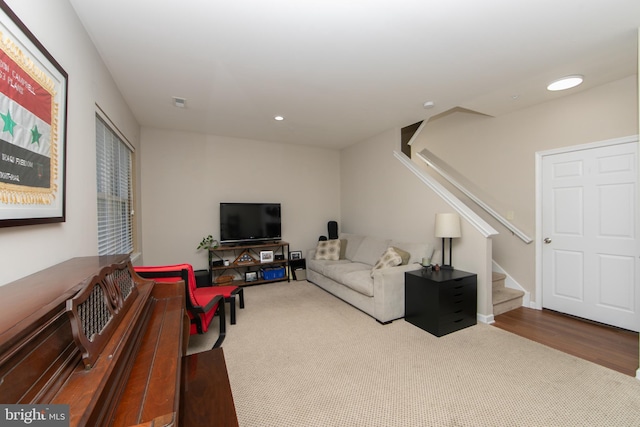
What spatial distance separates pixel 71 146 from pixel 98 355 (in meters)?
1.48

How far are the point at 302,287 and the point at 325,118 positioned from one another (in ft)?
9.03

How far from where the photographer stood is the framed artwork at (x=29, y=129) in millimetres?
1069

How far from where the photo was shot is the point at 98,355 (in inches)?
33.1

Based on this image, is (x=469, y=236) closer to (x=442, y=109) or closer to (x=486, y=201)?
(x=486, y=201)

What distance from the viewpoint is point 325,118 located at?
388 cm

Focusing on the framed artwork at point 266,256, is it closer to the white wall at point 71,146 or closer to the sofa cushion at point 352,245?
→ the sofa cushion at point 352,245

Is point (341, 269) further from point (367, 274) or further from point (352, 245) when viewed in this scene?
point (352, 245)

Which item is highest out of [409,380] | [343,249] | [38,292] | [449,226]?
[449,226]

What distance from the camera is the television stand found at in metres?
4.60

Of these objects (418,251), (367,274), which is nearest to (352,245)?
(367,274)

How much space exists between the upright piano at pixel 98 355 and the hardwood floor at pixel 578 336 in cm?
301

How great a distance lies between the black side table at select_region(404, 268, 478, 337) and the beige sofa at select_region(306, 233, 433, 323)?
0.17 meters

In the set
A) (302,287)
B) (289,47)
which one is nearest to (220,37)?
(289,47)

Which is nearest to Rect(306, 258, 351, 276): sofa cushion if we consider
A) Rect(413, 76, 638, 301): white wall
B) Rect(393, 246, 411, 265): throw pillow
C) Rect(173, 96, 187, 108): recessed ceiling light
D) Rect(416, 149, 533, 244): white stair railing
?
Rect(393, 246, 411, 265): throw pillow
